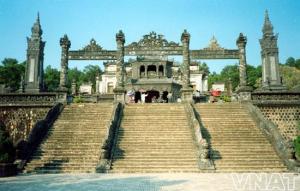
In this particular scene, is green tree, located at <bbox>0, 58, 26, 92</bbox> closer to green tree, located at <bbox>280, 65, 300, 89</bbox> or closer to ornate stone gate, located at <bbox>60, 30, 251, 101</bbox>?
ornate stone gate, located at <bbox>60, 30, 251, 101</bbox>

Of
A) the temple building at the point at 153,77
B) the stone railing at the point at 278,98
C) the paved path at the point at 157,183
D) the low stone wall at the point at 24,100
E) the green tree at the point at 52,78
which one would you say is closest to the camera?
the paved path at the point at 157,183

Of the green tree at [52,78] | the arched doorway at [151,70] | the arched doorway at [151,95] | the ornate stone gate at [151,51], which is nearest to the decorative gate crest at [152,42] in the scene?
the ornate stone gate at [151,51]

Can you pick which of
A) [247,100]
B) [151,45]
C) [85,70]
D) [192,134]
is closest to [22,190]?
[192,134]

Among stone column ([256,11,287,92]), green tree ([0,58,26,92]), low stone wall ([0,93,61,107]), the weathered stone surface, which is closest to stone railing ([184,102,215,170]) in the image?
stone column ([256,11,287,92])

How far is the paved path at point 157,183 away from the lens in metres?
8.62

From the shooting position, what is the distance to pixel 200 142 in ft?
44.7

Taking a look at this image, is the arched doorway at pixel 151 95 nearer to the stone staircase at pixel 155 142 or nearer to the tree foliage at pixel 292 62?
the stone staircase at pixel 155 142

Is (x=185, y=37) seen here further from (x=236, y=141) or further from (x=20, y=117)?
(x=20, y=117)

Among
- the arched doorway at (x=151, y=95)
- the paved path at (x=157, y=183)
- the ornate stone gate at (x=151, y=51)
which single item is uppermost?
the ornate stone gate at (x=151, y=51)

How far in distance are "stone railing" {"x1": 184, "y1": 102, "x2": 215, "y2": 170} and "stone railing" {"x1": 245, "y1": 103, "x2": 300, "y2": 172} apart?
3159mm

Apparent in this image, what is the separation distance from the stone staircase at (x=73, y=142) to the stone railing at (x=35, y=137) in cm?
24

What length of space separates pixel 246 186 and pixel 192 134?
6412mm

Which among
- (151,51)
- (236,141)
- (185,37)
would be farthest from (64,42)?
(236,141)

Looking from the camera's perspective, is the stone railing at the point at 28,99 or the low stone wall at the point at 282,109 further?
the stone railing at the point at 28,99
